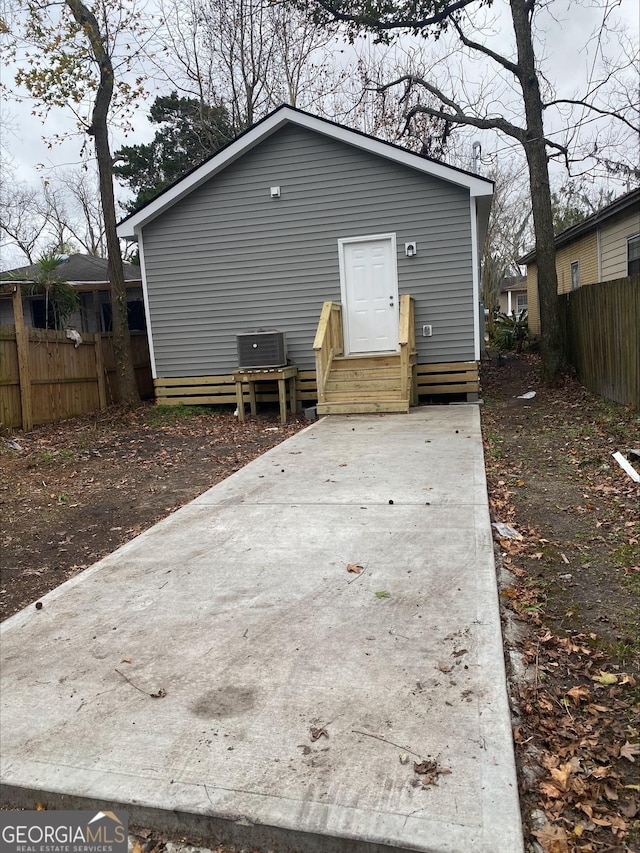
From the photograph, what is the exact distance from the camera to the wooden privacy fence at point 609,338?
8.17m

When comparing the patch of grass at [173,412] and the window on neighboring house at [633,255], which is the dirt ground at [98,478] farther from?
the window on neighboring house at [633,255]

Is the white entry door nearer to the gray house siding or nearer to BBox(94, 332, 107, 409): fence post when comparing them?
the gray house siding

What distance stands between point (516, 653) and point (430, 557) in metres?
1.05

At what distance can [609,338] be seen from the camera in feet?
30.6

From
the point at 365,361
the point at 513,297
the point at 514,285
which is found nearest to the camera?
the point at 365,361

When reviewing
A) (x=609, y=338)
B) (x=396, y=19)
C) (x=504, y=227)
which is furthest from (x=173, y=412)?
(x=504, y=227)

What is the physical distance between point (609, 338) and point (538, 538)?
20.2 ft

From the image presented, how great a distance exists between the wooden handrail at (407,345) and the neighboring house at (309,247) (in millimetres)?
179

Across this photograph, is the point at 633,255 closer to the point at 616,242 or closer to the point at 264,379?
the point at 616,242

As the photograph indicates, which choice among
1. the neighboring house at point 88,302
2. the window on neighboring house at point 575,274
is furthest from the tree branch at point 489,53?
the neighboring house at point 88,302

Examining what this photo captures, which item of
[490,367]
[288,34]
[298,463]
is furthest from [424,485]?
[288,34]

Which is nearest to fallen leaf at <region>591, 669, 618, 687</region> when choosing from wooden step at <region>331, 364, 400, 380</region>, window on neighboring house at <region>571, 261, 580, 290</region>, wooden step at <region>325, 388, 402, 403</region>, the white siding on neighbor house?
wooden step at <region>325, 388, 402, 403</region>

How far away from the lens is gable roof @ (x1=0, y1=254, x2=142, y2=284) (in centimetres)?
1638

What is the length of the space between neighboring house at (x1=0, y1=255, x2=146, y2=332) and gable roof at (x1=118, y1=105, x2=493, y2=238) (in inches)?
176
